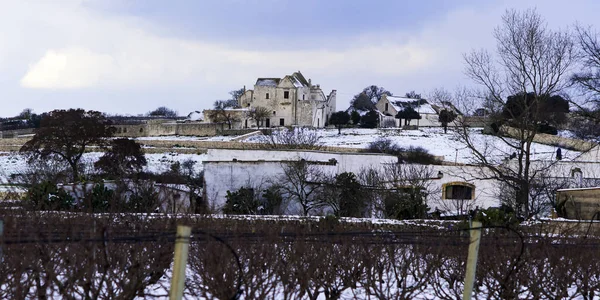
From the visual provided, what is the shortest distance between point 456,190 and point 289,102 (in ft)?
141

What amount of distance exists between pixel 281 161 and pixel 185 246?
22.5 m

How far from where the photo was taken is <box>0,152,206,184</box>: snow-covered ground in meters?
39.1

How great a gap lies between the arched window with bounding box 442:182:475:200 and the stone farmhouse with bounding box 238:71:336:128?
40958 mm

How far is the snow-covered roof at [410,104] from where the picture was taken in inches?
2896

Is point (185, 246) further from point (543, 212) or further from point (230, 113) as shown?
point (230, 113)

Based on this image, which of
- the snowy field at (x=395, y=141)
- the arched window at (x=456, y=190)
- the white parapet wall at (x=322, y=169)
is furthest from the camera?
the snowy field at (x=395, y=141)

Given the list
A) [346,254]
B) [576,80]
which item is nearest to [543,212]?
[576,80]

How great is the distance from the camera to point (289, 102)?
7050cm

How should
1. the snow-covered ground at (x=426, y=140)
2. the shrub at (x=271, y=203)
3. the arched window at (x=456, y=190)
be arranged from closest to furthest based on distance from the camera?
1. the shrub at (x=271, y=203)
2. the arched window at (x=456, y=190)
3. the snow-covered ground at (x=426, y=140)

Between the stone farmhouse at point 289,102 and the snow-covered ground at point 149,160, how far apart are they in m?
24.8

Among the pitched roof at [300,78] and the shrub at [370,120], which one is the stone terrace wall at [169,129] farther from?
the shrub at [370,120]

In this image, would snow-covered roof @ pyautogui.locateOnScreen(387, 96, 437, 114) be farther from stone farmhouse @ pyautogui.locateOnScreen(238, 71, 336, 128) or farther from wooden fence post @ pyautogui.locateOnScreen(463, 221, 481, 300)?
wooden fence post @ pyautogui.locateOnScreen(463, 221, 481, 300)

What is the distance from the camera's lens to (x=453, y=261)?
11852 millimetres

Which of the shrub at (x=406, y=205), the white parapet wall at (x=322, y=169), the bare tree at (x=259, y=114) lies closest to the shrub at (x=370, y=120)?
the bare tree at (x=259, y=114)
